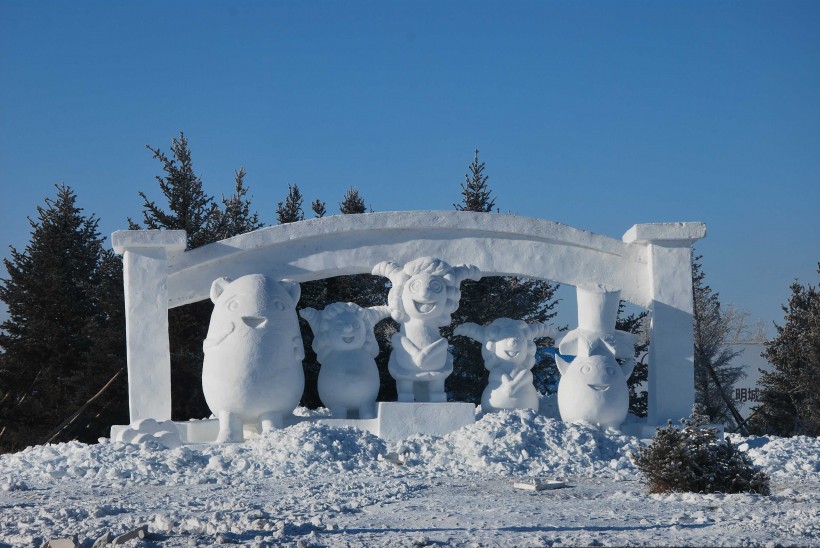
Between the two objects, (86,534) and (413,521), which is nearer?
(86,534)

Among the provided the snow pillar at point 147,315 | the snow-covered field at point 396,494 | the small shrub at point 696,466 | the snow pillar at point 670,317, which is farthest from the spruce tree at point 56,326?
the small shrub at point 696,466

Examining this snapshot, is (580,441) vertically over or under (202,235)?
under

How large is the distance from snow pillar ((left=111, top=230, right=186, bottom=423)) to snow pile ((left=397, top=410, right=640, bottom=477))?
116 inches

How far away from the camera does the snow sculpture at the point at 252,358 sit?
9.09m

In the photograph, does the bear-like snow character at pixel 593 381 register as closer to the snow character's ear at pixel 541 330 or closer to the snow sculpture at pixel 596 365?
the snow sculpture at pixel 596 365

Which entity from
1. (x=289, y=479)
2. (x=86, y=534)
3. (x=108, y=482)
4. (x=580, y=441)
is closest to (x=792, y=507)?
(x=580, y=441)

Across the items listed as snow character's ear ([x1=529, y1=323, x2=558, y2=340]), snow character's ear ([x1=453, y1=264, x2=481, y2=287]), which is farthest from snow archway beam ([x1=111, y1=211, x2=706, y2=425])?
snow character's ear ([x1=529, y1=323, x2=558, y2=340])

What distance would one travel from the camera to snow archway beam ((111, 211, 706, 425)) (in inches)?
409

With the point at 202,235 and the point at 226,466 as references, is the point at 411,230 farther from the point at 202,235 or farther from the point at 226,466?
the point at 202,235

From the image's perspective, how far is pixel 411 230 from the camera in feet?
34.8

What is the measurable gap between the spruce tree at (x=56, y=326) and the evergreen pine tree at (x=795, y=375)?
10518mm

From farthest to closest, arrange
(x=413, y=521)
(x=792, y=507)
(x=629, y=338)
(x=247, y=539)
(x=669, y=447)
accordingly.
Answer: (x=629, y=338) → (x=669, y=447) → (x=792, y=507) → (x=413, y=521) → (x=247, y=539)

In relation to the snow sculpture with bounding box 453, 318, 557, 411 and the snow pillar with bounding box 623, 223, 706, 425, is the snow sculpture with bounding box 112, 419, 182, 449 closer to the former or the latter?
the snow sculpture with bounding box 453, 318, 557, 411

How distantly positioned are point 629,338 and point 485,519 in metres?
5.10
